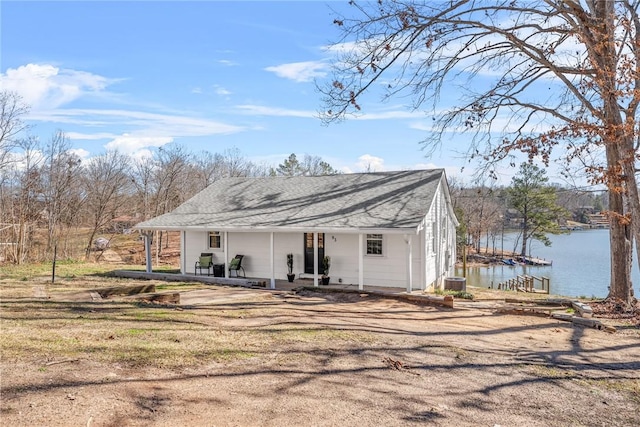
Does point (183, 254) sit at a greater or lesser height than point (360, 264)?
greater

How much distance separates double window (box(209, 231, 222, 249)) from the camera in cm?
1753

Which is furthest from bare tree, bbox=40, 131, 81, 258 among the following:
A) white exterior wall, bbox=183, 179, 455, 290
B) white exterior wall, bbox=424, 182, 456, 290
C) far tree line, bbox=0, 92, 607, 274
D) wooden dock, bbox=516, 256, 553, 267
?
wooden dock, bbox=516, 256, 553, 267

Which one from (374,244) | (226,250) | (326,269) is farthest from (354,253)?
(226,250)

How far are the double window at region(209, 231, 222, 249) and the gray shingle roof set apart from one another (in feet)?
2.26

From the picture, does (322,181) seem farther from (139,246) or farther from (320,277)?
(139,246)

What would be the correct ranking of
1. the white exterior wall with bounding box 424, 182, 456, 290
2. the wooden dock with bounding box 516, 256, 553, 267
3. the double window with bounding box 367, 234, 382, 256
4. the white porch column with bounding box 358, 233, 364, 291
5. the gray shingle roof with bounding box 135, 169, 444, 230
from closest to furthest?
the white porch column with bounding box 358, 233, 364, 291, the gray shingle roof with bounding box 135, 169, 444, 230, the double window with bounding box 367, 234, 382, 256, the white exterior wall with bounding box 424, 182, 456, 290, the wooden dock with bounding box 516, 256, 553, 267

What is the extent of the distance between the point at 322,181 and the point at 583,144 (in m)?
10.5

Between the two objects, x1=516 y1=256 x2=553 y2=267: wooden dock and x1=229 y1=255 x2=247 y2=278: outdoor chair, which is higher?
x1=229 y1=255 x2=247 y2=278: outdoor chair

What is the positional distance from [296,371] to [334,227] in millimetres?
8672

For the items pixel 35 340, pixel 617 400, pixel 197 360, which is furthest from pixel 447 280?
pixel 35 340

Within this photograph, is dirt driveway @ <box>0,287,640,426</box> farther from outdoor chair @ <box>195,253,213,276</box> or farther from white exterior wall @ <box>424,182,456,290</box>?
outdoor chair @ <box>195,253,213,276</box>

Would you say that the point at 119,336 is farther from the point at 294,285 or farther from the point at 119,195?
the point at 119,195

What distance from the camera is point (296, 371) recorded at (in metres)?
5.65

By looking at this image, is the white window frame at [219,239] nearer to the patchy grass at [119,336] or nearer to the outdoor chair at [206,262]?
the outdoor chair at [206,262]
